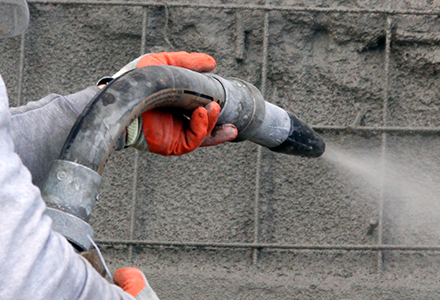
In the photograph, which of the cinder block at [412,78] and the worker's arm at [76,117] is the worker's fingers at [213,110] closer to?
the worker's arm at [76,117]

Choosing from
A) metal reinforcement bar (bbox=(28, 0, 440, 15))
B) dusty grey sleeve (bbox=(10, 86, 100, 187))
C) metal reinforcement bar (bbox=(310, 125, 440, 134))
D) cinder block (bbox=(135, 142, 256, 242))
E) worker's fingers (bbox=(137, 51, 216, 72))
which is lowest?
cinder block (bbox=(135, 142, 256, 242))

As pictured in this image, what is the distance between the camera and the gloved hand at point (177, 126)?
145cm

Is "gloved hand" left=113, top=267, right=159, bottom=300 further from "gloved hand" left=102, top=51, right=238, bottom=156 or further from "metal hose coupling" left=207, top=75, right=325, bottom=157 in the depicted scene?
"metal hose coupling" left=207, top=75, right=325, bottom=157

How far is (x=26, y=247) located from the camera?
2.08 feet

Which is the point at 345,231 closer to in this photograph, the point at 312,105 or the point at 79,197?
the point at 312,105

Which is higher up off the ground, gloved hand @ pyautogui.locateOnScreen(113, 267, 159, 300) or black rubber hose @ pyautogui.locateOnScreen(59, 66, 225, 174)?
black rubber hose @ pyautogui.locateOnScreen(59, 66, 225, 174)

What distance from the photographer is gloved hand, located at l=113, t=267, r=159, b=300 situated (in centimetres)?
97

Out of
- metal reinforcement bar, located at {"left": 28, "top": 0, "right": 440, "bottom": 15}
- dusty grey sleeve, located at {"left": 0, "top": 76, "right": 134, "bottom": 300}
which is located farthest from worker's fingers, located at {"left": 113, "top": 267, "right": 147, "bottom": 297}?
metal reinforcement bar, located at {"left": 28, "top": 0, "right": 440, "bottom": 15}

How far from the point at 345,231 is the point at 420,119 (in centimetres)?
88

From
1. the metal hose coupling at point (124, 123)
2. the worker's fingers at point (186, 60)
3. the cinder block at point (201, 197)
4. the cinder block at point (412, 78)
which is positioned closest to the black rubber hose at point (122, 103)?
the metal hose coupling at point (124, 123)

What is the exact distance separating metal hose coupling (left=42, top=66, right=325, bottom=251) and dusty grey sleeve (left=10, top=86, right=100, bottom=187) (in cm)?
19

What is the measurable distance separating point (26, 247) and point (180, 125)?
959mm

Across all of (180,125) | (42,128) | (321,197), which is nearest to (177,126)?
(180,125)

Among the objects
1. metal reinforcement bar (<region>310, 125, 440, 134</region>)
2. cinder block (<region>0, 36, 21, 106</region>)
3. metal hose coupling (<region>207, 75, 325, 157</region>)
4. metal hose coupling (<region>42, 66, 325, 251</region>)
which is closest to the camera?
metal hose coupling (<region>42, 66, 325, 251</region>)
